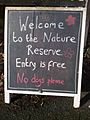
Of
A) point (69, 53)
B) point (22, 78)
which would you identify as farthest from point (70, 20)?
point (22, 78)

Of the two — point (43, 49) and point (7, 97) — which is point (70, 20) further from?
point (7, 97)

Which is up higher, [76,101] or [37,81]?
[37,81]

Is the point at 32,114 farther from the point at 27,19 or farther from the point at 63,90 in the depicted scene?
the point at 27,19

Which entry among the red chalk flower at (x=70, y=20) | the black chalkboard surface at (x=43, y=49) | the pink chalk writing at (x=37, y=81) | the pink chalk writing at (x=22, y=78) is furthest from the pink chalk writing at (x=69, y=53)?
the pink chalk writing at (x=22, y=78)

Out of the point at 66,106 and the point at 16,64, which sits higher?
the point at 16,64

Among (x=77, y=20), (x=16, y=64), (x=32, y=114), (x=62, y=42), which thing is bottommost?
(x=32, y=114)

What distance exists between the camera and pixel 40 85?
13.0 ft

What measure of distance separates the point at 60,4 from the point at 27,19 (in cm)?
82

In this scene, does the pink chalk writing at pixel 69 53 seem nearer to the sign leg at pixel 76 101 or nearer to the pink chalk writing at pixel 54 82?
the pink chalk writing at pixel 54 82

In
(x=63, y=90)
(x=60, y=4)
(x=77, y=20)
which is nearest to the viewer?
(x=77, y=20)

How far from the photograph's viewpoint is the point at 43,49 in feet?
12.6

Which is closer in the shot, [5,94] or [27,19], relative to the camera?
[27,19]

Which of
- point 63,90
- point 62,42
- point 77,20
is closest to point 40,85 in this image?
point 63,90

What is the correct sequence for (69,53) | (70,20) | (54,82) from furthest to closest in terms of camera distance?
(54,82) → (69,53) → (70,20)
